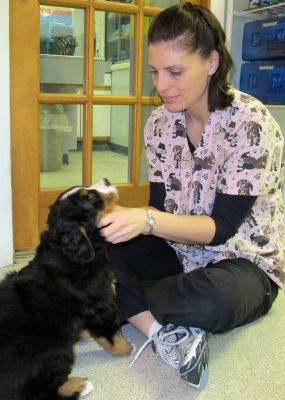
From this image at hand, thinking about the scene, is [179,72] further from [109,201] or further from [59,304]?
[59,304]

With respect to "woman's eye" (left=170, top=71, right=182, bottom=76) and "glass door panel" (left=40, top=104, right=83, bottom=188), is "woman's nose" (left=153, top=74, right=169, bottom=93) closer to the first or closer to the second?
"woman's eye" (left=170, top=71, right=182, bottom=76)

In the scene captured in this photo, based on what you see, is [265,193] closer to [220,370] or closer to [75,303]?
[220,370]

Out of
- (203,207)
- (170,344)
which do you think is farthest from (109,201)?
(170,344)

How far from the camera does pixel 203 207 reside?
1.57 m

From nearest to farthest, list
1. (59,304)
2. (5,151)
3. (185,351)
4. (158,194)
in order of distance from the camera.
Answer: (59,304), (185,351), (158,194), (5,151)

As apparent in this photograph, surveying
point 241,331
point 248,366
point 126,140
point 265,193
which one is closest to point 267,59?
point 126,140

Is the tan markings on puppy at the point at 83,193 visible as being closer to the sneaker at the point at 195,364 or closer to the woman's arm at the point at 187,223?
the woman's arm at the point at 187,223

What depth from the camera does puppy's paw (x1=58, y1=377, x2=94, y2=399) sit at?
1.22m

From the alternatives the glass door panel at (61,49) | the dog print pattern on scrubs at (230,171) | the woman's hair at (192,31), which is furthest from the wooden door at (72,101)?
the woman's hair at (192,31)

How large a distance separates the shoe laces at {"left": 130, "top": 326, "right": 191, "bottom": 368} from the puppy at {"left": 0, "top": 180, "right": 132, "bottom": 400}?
0.11 meters

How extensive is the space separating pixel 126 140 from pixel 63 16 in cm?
75

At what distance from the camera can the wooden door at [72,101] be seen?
7.06 feet

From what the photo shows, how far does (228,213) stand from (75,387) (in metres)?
0.68

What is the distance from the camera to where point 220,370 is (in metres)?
1.39
